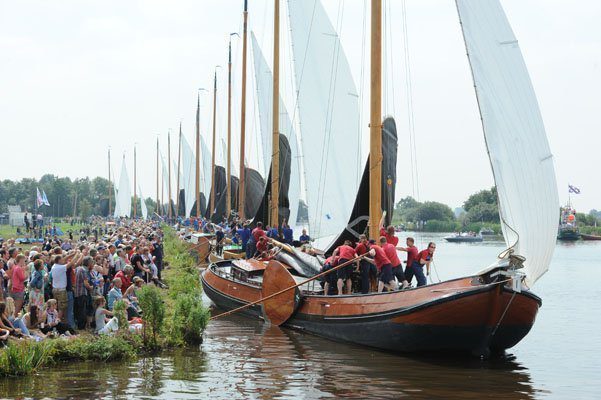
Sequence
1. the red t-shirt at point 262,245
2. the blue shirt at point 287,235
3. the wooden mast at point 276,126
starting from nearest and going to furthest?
the red t-shirt at point 262,245, the blue shirt at point 287,235, the wooden mast at point 276,126

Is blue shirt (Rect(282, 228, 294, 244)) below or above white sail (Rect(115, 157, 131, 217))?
below

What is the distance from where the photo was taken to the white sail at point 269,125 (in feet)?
109

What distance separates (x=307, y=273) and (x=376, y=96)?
19.0ft

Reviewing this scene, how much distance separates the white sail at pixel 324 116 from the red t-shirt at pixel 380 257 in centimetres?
852

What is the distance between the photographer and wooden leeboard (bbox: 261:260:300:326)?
21516 mm

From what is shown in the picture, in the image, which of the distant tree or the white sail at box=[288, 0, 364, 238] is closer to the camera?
the white sail at box=[288, 0, 364, 238]

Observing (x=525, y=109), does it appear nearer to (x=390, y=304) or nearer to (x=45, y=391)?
(x=390, y=304)

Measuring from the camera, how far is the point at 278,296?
22094 mm

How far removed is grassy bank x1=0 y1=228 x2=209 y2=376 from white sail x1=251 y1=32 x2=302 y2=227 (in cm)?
1288

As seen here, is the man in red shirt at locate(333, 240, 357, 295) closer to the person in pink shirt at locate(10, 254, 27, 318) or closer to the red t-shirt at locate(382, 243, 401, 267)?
the red t-shirt at locate(382, 243, 401, 267)

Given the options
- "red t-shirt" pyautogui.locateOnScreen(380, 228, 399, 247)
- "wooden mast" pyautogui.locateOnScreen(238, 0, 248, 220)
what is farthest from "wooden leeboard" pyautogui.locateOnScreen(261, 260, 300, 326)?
"wooden mast" pyautogui.locateOnScreen(238, 0, 248, 220)

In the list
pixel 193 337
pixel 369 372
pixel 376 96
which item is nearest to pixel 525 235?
pixel 369 372

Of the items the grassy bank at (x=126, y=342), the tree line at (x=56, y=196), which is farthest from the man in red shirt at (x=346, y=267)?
Answer: the tree line at (x=56, y=196)

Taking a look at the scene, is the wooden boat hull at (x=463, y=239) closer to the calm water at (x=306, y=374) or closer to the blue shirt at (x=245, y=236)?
the blue shirt at (x=245, y=236)
